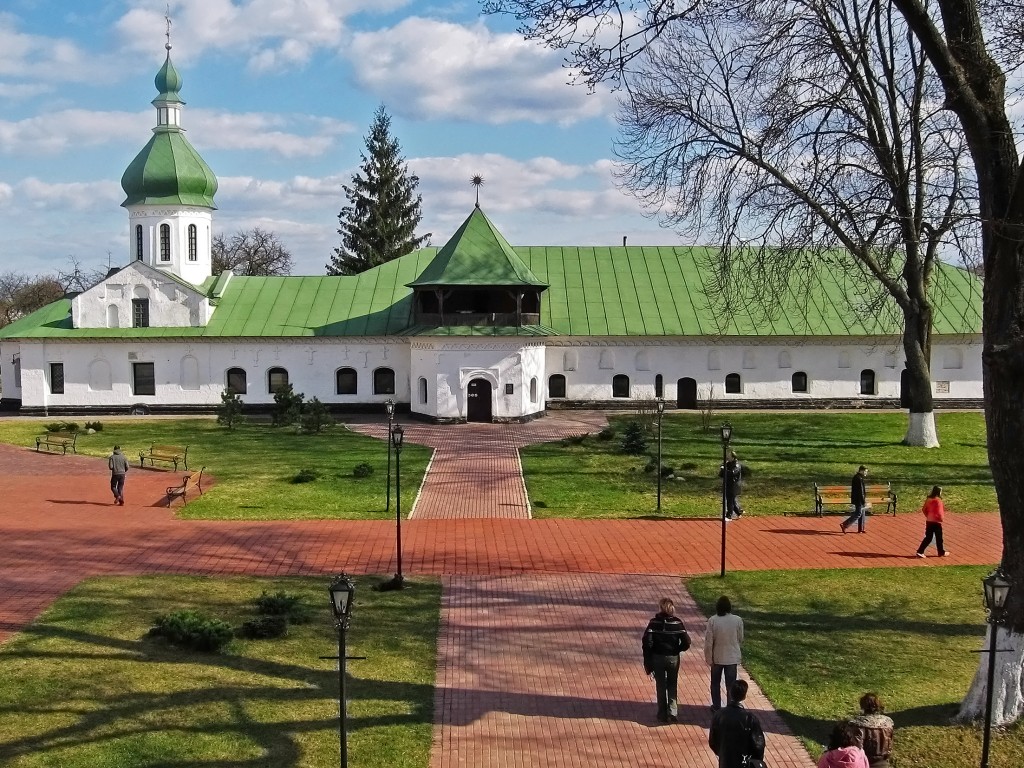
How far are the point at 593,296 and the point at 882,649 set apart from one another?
31.7 m

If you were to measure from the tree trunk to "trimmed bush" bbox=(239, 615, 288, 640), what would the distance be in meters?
22.1

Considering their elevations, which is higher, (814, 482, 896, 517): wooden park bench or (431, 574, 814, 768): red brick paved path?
(814, 482, 896, 517): wooden park bench

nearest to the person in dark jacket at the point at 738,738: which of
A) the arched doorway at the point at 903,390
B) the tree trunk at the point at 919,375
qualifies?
the tree trunk at the point at 919,375

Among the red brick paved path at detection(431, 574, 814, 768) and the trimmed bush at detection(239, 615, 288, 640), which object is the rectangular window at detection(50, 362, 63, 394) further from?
the trimmed bush at detection(239, 615, 288, 640)

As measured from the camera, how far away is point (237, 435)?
3444 centimetres

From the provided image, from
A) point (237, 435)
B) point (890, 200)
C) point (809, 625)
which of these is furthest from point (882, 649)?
point (237, 435)

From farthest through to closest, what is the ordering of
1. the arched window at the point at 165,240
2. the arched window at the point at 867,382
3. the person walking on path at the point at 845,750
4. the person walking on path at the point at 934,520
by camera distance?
the arched window at the point at 165,240, the arched window at the point at 867,382, the person walking on path at the point at 934,520, the person walking on path at the point at 845,750

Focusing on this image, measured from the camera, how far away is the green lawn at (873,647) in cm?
984

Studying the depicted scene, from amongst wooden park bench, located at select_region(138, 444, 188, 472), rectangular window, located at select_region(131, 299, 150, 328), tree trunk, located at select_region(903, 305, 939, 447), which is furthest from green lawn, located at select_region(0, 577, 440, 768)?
rectangular window, located at select_region(131, 299, 150, 328)

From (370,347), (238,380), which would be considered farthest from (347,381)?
(238,380)

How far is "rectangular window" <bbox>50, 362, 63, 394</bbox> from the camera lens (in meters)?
41.6

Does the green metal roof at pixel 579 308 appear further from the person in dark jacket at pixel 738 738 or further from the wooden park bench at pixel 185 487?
the person in dark jacket at pixel 738 738

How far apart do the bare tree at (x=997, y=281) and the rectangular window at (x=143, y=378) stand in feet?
122

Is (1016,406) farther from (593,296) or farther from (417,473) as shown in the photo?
(593,296)
